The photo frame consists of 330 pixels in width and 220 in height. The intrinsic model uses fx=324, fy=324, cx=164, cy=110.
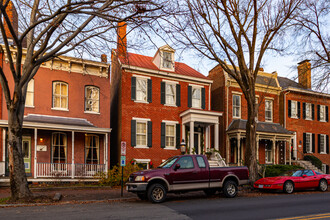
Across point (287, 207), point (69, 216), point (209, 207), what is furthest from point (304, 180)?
point (69, 216)

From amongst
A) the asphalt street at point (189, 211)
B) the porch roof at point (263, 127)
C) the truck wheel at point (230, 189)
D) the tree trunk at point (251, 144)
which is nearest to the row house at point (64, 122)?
the asphalt street at point (189, 211)

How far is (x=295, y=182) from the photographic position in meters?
15.0

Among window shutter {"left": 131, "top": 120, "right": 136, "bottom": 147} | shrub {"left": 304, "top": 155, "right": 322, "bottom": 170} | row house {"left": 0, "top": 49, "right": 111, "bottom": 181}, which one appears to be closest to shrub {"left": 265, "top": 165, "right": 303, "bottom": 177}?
shrub {"left": 304, "top": 155, "right": 322, "bottom": 170}

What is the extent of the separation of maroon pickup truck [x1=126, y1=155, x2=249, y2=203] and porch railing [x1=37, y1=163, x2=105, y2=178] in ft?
27.7

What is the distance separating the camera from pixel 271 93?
28688 mm

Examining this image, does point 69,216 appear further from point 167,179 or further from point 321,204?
point 321,204

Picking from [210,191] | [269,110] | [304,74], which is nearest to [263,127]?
[269,110]

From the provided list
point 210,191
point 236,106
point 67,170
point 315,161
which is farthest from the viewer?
point 315,161

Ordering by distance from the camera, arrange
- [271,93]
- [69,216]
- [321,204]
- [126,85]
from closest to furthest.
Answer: [69,216], [321,204], [126,85], [271,93]

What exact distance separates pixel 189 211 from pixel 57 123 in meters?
12.1

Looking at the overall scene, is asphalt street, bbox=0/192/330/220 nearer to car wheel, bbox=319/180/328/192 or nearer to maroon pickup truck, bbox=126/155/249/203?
maroon pickup truck, bbox=126/155/249/203

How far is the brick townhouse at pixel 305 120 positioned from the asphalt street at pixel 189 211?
1899 cm

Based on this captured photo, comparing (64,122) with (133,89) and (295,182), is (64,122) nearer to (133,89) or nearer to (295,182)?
(133,89)

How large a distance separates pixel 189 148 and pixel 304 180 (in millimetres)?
9476
